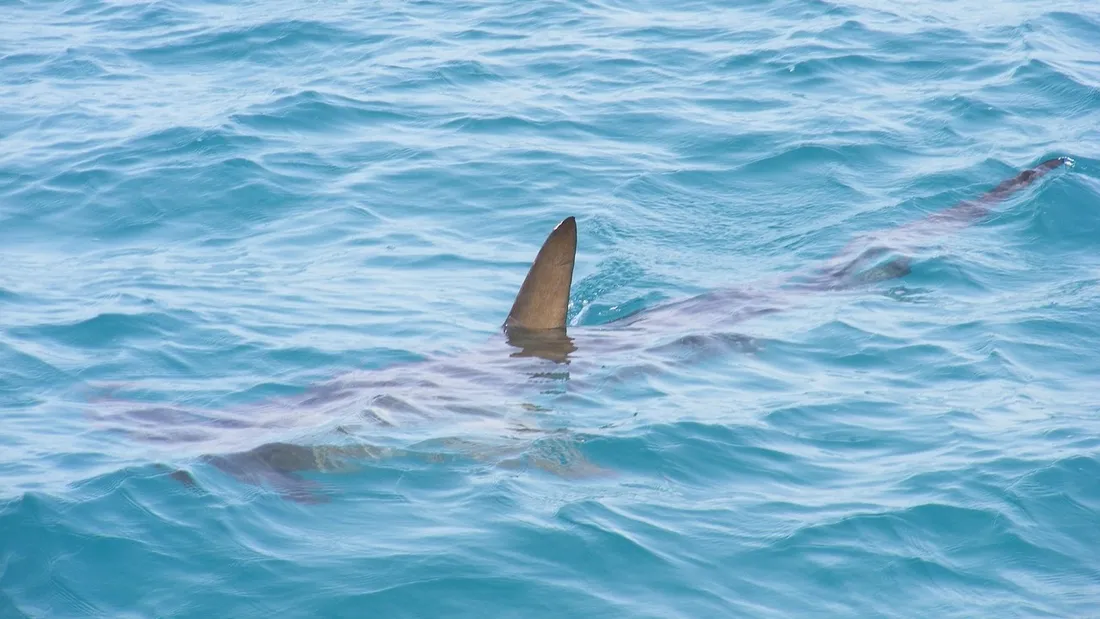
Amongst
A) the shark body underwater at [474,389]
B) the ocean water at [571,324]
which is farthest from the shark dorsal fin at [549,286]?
the ocean water at [571,324]

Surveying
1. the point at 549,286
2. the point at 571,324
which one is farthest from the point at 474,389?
the point at 571,324

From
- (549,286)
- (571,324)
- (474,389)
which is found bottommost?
(571,324)

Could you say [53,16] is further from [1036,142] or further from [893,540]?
[893,540]

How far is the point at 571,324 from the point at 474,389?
1.56m

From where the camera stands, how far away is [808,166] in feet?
37.2

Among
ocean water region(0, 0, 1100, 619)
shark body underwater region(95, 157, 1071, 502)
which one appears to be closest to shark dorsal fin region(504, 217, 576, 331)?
shark body underwater region(95, 157, 1071, 502)

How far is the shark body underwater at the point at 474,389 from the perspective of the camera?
646cm

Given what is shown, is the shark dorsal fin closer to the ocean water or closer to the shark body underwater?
the shark body underwater

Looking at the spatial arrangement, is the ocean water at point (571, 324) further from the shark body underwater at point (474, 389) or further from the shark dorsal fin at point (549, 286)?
the shark dorsal fin at point (549, 286)

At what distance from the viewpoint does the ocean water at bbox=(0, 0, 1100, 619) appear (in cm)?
552

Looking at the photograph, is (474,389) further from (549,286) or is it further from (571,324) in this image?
(571,324)

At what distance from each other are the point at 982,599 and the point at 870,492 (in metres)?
0.91

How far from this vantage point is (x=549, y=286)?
25.5ft

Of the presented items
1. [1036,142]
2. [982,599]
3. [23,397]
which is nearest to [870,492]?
[982,599]
